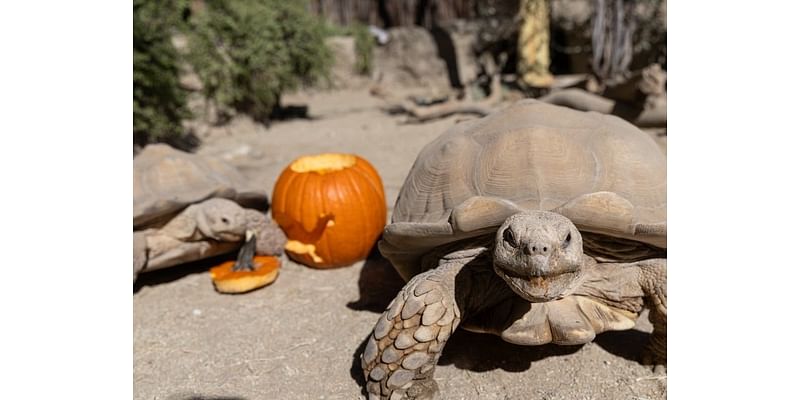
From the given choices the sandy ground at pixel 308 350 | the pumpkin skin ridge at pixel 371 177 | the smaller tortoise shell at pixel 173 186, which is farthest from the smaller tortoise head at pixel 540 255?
the smaller tortoise shell at pixel 173 186

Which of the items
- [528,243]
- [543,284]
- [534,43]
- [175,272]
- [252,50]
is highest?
[534,43]

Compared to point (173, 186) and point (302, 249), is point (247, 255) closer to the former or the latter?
point (302, 249)

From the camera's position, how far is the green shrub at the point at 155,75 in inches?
196

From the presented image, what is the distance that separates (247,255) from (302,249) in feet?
0.96

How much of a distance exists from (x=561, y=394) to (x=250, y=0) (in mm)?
6126

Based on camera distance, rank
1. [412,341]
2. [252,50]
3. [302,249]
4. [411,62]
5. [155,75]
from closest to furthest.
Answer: [412,341] → [302,249] → [155,75] → [252,50] → [411,62]

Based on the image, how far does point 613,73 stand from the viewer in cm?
748

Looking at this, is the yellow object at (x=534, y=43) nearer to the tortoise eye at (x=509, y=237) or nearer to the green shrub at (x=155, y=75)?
the green shrub at (x=155, y=75)

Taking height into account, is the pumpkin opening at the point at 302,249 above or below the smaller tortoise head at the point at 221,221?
below

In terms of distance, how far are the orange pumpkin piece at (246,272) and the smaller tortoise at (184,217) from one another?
0.09 metres

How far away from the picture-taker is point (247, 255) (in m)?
3.02

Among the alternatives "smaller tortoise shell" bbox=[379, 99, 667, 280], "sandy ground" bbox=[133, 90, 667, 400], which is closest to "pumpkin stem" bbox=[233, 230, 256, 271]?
"sandy ground" bbox=[133, 90, 667, 400]

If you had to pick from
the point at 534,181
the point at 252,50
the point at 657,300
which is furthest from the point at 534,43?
the point at 657,300

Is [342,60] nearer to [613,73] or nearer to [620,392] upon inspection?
[613,73]
